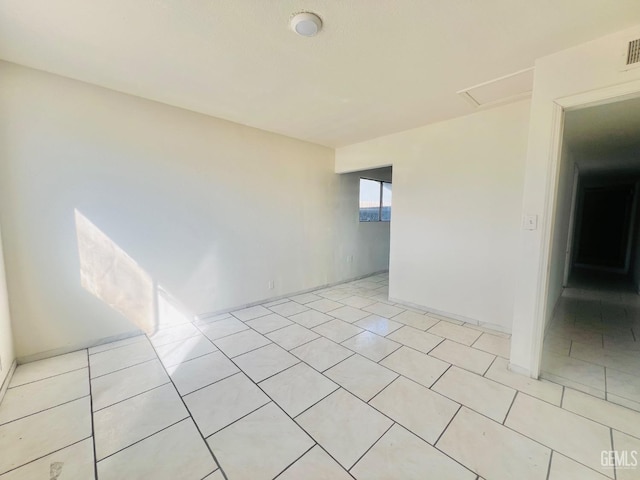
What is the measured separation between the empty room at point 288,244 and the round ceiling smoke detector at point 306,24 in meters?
0.01

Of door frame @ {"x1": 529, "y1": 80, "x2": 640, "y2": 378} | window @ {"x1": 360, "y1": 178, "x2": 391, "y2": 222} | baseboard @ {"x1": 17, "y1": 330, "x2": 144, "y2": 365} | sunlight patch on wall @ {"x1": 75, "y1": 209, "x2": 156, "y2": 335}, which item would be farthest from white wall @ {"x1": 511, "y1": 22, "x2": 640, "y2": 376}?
baseboard @ {"x1": 17, "y1": 330, "x2": 144, "y2": 365}

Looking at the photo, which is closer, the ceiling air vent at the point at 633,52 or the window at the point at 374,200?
the ceiling air vent at the point at 633,52

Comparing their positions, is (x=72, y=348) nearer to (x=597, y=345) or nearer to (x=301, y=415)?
(x=301, y=415)

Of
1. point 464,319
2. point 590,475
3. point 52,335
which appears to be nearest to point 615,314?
point 464,319

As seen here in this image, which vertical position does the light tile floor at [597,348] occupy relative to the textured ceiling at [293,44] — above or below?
below

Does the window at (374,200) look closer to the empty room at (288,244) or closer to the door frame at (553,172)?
the empty room at (288,244)

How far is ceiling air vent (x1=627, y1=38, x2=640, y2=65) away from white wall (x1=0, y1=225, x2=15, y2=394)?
4.80 meters

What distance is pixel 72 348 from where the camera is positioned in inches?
98.3

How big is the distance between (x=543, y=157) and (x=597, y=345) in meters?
2.15

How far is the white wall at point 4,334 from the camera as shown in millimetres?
1959

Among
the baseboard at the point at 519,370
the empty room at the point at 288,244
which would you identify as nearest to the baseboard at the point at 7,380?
the empty room at the point at 288,244

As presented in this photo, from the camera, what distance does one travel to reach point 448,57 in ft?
6.42

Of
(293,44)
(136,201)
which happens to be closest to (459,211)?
(293,44)

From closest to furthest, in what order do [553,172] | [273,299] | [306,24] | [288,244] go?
[306,24] < [553,172] < [273,299] < [288,244]
